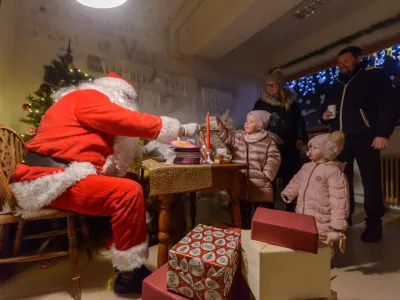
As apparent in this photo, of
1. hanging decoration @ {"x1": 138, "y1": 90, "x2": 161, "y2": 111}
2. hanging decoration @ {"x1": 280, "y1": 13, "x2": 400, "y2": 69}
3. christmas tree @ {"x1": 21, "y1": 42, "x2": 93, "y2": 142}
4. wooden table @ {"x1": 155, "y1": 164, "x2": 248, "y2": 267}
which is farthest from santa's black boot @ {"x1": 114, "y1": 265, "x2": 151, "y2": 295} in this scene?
hanging decoration @ {"x1": 280, "y1": 13, "x2": 400, "y2": 69}

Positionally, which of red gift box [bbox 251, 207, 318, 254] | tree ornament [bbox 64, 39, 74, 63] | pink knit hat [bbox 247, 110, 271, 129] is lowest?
red gift box [bbox 251, 207, 318, 254]

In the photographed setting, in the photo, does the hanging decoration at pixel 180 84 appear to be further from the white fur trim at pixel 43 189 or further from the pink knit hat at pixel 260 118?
the white fur trim at pixel 43 189

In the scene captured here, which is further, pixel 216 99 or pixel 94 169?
pixel 216 99

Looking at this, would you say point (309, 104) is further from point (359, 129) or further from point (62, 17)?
point (62, 17)

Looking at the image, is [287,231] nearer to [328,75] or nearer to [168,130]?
[168,130]

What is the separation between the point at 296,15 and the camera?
2.77 metres

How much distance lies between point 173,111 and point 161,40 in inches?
34.3

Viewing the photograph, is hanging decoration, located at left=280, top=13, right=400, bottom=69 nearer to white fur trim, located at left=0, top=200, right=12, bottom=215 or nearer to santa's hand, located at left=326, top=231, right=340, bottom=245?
santa's hand, located at left=326, top=231, right=340, bottom=245

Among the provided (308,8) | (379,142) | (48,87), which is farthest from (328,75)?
(48,87)


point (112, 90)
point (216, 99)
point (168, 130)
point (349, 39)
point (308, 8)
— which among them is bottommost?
point (168, 130)

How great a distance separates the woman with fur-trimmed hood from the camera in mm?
2193

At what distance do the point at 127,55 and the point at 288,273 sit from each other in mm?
2632

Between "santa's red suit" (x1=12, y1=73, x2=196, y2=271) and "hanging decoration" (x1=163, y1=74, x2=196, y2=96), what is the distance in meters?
1.61

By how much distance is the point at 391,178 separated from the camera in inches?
94.6
